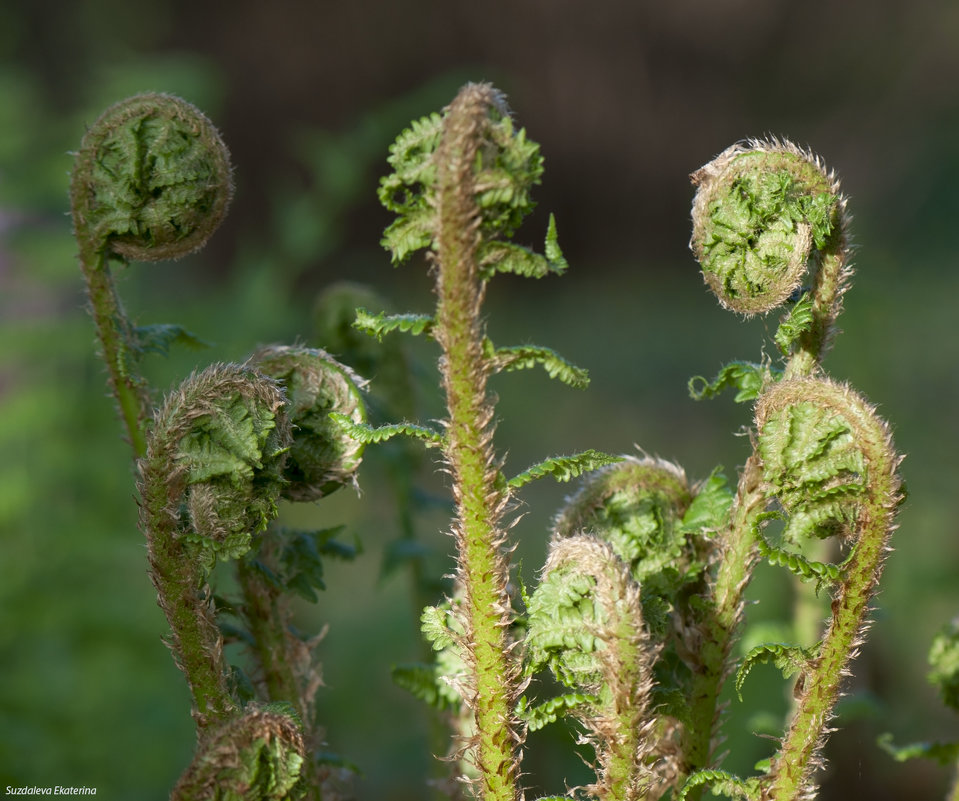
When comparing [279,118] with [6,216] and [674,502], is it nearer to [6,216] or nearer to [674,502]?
[6,216]

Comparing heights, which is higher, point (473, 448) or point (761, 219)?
point (761, 219)

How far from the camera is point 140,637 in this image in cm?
302

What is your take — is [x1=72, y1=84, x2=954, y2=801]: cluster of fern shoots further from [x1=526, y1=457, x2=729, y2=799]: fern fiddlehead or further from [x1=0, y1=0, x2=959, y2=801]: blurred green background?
[x1=0, y1=0, x2=959, y2=801]: blurred green background

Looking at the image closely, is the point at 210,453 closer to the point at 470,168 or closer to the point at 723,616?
the point at 470,168

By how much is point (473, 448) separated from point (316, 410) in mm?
278

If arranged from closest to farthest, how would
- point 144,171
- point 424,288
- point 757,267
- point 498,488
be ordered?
point 498,488 < point 757,267 < point 144,171 < point 424,288

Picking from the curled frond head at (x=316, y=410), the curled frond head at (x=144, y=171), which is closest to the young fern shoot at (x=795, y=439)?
the curled frond head at (x=316, y=410)

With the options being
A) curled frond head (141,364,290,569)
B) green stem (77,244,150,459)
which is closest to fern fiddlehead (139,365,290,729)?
curled frond head (141,364,290,569)

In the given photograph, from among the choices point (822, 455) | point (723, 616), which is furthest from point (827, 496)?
point (723, 616)

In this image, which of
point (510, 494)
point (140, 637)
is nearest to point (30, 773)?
point (140, 637)

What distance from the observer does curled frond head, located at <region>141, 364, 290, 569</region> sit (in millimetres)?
1023

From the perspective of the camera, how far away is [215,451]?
1.04 m

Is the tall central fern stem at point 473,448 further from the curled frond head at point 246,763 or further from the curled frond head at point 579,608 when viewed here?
the curled frond head at point 246,763

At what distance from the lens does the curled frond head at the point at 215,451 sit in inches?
40.3
